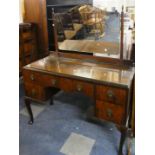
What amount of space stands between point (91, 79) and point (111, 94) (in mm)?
206

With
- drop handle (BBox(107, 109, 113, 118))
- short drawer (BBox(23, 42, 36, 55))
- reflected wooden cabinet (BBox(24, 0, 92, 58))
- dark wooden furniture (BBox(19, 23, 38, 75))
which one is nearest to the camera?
drop handle (BBox(107, 109, 113, 118))

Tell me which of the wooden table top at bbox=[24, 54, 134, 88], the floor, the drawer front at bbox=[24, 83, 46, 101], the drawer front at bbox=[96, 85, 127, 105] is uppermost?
the wooden table top at bbox=[24, 54, 134, 88]

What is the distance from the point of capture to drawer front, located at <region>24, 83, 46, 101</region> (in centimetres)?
193

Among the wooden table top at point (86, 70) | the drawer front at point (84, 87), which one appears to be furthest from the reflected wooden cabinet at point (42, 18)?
the drawer front at point (84, 87)

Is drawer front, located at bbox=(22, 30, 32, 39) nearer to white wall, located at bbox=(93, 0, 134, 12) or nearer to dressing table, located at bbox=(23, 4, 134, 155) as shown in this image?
dressing table, located at bbox=(23, 4, 134, 155)

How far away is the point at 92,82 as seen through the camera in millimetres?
1561

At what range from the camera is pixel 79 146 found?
1.80 metres

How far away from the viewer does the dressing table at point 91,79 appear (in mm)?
1513

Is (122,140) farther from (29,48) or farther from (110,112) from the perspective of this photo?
(29,48)

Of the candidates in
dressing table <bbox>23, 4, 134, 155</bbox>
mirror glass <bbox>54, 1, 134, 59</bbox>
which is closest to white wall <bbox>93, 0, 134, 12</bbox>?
mirror glass <bbox>54, 1, 134, 59</bbox>

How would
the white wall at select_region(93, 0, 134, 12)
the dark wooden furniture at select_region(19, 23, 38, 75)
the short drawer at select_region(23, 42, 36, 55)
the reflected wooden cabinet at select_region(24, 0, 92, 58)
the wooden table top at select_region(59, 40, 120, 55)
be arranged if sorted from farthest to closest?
1. the short drawer at select_region(23, 42, 36, 55)
2. the dark wooden furniture at select_region(19, 23, 38, 75)
3. the reflected wooden cabinet at select_region(24, 0, 92, 58)
4. the wooden table top at select_region(59, 40, 120, 55)
5. the white wall at select_region(93, 0, 134, 12)
